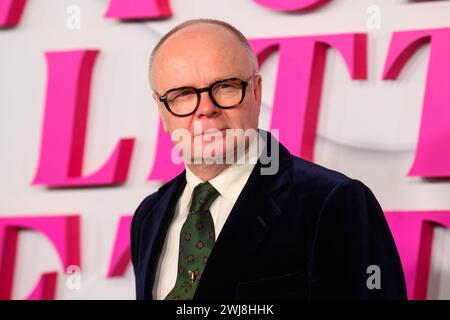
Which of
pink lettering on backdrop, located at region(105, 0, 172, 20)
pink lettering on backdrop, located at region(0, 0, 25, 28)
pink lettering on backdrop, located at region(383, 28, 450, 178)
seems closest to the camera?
pink lettering on backdrop, located at region(383, 28, 450, 178)

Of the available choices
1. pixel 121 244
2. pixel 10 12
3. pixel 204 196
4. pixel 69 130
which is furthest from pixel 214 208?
pixel 10 12

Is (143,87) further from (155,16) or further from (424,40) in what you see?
(424,40)

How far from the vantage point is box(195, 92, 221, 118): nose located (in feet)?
4.57

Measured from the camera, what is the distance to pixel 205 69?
1405 millimetres

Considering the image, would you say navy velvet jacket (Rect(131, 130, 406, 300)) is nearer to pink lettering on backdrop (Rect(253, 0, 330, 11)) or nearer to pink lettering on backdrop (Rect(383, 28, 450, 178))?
pink lettering on backdrop (Rect(383, 28, 450, 178))

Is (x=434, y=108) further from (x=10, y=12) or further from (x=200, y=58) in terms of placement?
(x=10, y=12)

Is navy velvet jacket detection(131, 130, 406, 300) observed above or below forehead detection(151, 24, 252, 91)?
below

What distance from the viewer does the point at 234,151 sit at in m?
1.43

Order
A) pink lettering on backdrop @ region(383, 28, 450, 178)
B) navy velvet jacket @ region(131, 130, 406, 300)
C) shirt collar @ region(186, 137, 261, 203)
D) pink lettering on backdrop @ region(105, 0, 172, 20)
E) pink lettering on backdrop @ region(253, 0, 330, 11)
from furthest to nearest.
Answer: pink lettering on backdrop @ region(105, 0, 172, 20) → pink lettering on backdrop @ region(253, 0, 330, 11) → pink lettering on backdrop @ region(383, 28, 450, 178) → shirt collar @ region(186, 137, 261, 203) → navy velvet jacket @ region(131, 130, 406, 300)

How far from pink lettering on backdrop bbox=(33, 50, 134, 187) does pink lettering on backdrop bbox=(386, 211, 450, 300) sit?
929mm

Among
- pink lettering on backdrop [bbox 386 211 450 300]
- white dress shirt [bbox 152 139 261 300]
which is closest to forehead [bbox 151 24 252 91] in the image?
white dress shirt [bbox 152 139 261 300]

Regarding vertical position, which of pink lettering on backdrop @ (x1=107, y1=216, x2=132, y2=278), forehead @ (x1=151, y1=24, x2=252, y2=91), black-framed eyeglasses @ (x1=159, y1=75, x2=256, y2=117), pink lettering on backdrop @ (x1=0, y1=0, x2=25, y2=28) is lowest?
pink lettering on backdrop @ (x1=107, y1=216, x2=132, y2=278)

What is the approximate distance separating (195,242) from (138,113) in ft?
3.70
